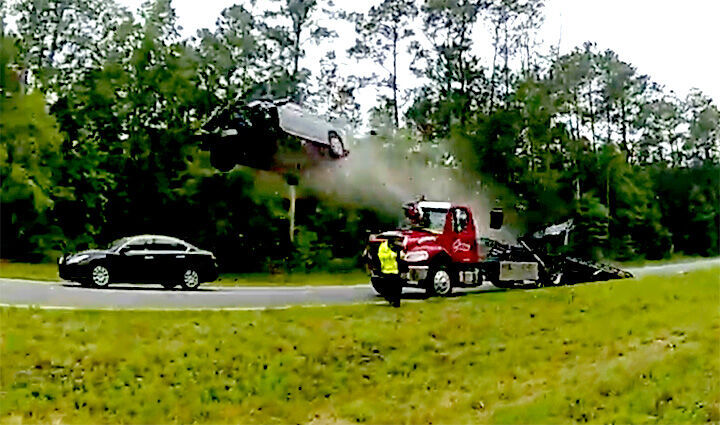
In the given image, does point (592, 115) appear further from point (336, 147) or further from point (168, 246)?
point (168, 246)

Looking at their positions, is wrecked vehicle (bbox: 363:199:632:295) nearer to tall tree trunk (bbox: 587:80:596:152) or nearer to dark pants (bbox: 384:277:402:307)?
dark pants (bbox: 384:277:402:307)

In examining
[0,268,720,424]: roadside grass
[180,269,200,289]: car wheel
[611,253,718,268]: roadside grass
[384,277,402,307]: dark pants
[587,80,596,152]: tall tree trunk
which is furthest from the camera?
[611,253,718,268]: roadside grass

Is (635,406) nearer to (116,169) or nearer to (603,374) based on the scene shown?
(603,374)

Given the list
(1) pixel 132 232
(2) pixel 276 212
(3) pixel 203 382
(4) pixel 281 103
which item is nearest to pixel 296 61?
(4) pixel 281 103

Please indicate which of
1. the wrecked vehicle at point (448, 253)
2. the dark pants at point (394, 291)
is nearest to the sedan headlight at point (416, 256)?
the wrecked vehicle at point (448, 253)

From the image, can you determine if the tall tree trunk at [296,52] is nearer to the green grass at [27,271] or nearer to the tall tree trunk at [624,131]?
the green grass at [27,271]

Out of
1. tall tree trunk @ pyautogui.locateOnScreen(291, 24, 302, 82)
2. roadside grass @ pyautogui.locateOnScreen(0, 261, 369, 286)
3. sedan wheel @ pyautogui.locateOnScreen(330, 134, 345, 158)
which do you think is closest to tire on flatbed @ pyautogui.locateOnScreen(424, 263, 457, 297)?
roadside grass @ pyautogui.locateOnScreen(0, 261, 369, 286)
